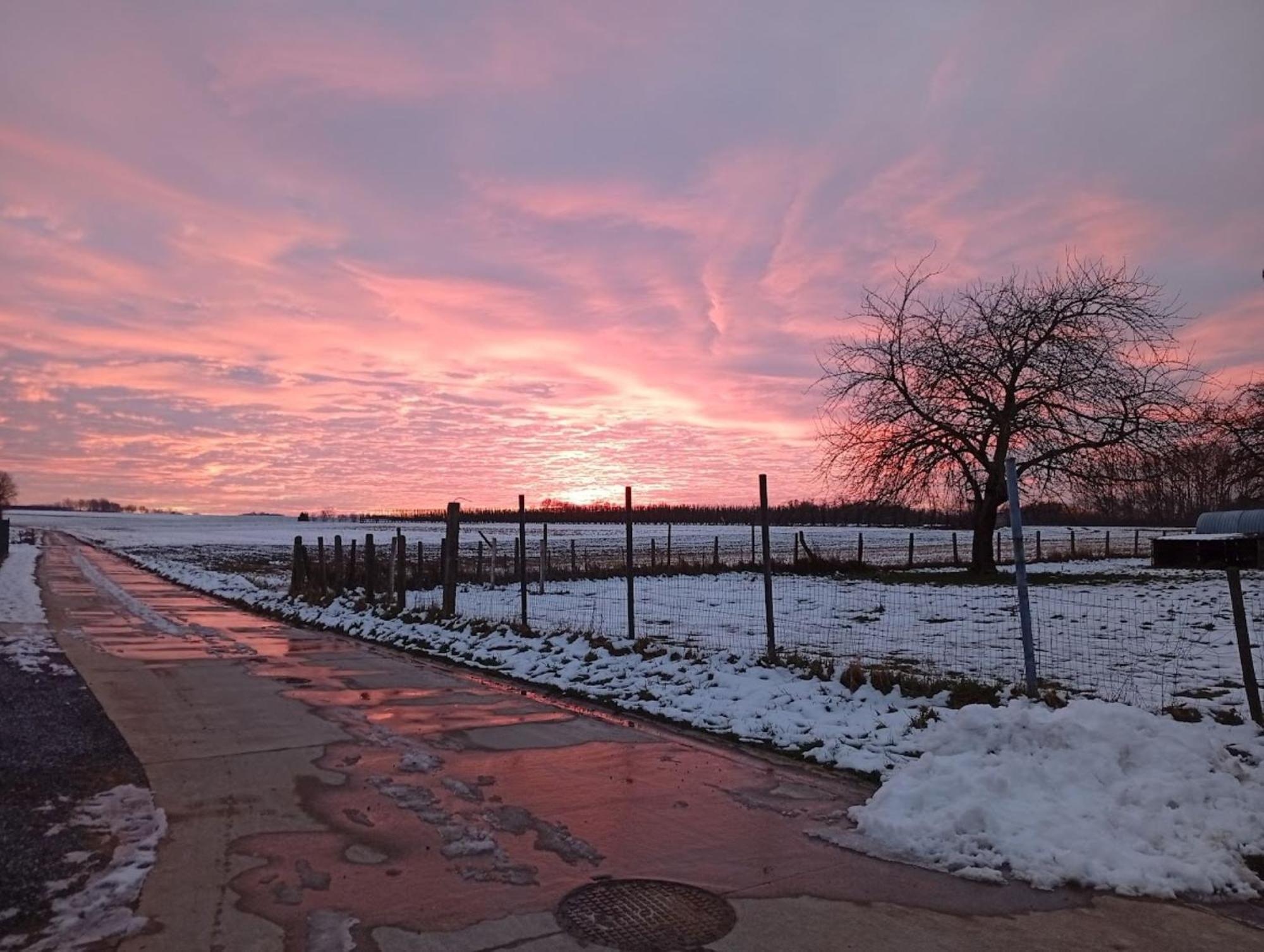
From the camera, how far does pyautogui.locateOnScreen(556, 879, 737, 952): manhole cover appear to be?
3857 mm

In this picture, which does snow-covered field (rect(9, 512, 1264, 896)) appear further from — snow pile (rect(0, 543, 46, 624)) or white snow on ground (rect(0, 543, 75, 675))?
snow pile (rect(0, 543, 46, 624))

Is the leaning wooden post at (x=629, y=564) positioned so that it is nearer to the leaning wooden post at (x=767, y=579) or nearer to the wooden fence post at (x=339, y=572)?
the leaning wooden post at (x=767, y=579)

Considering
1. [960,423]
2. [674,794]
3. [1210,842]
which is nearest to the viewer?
[1210,842]

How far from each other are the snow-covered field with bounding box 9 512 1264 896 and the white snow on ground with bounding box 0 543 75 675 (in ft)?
14.4

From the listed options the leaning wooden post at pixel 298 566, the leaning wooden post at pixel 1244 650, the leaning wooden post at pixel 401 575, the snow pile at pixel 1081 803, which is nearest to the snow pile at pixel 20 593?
the leaning wooden post at pixel 298 566

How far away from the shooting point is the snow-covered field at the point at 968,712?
4.93 meters

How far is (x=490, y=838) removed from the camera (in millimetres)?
5109

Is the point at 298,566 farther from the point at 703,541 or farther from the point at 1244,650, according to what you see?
the point at 703,541

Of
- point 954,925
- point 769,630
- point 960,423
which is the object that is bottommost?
point 954,925

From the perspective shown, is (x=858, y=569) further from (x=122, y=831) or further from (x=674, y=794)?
(x=122, y=831)

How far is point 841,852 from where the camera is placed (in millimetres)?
5008

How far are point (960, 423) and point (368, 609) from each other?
15978 mm

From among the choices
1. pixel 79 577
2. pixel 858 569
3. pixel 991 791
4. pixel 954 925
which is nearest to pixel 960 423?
pixel 858 569

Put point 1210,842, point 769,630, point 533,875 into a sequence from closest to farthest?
point 533,875 → point 1210,842 → point 769,630
